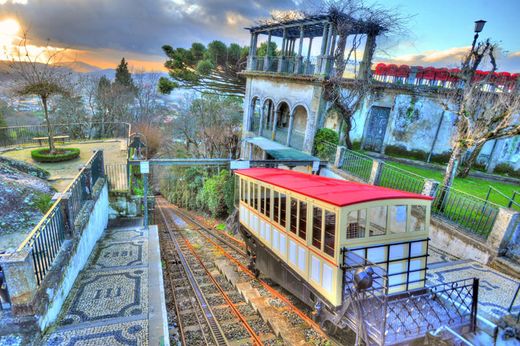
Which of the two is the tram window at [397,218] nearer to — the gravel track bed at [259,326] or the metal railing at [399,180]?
the gravel track bed at [259,326]

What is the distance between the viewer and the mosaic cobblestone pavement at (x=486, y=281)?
7090 mm

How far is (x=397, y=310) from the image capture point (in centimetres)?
616

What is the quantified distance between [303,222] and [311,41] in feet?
55.4

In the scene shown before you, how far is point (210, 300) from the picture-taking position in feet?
31.3

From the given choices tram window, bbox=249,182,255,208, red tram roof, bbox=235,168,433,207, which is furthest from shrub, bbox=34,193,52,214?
red tram roof, bbox=235,168,433,207

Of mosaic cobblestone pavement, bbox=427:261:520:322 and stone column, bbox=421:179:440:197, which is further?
stone column, bbox=421:179:440:197

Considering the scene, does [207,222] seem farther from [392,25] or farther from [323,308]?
[392,25]

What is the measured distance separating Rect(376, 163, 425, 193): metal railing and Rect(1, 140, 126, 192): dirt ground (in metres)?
12.7

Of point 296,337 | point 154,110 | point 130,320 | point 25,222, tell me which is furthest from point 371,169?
point 154,110

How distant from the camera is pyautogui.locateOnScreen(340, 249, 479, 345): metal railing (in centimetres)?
540

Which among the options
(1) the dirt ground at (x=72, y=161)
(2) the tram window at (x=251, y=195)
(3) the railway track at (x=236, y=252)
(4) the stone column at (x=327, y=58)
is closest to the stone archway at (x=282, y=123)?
(4) the stone column at (x=327, y=58)

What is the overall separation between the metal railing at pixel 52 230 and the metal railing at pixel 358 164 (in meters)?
11.1

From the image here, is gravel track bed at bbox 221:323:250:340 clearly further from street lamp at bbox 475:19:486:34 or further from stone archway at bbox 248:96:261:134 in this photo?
stone archway at bbox 248:96:261:134

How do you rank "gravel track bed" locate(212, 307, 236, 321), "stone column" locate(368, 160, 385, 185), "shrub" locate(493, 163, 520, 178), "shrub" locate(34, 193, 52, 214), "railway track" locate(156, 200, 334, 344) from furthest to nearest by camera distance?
"shrub" locate(493, 163, 520, 178)
"stone column" locate(368, 160, 385, 185)
"shrub" locate(34, 193, 52, 214)
"gravel track bed" locate(212, 307, 236, 321)
"railway track" locate(156, 200, 334, 344)
